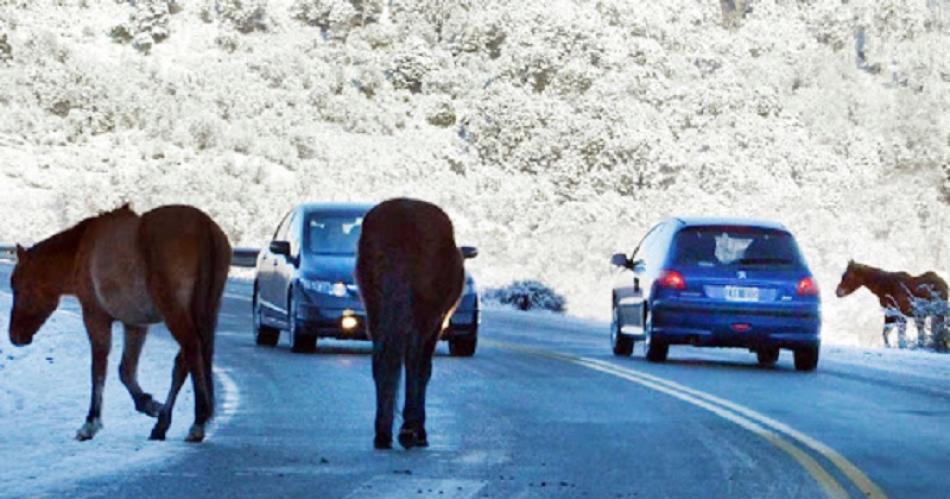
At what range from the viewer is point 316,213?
77.4ft

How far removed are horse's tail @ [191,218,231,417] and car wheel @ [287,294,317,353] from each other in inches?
367

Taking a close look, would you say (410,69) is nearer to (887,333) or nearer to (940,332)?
(887,333)

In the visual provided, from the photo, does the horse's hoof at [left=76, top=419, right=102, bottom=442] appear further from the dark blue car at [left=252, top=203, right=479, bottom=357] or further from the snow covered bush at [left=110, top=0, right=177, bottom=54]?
the snow covered bush at [left=110, top=0, right=177, bottom=54]

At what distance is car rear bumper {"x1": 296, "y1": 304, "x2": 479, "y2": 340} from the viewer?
2227cm

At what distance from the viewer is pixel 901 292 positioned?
104ft

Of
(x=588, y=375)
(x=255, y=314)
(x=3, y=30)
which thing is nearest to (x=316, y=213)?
(x=255, y=314)

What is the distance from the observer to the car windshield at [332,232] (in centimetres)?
2334

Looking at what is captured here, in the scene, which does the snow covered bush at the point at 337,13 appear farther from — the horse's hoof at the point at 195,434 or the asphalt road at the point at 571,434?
the horse's hoof at the point at 195,434

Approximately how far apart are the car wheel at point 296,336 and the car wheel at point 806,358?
17.8 feet

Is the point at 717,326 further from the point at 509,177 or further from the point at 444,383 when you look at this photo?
the point at 509,177

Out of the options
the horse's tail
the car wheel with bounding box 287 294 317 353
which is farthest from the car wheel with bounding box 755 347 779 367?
the horse's tail

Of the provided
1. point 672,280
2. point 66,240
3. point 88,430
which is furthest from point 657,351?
point 88,430

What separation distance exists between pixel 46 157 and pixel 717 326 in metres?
50.0

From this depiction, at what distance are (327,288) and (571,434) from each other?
882 centimetres
